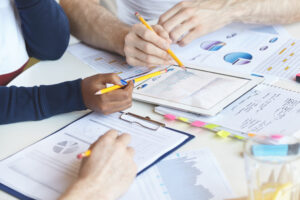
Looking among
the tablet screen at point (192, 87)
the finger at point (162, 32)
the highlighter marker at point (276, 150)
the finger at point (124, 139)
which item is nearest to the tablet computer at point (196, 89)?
the tablet screen at point (192, 87)

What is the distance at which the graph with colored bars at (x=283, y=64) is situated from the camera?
105cm

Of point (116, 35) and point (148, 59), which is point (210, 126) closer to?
point (148, 59)

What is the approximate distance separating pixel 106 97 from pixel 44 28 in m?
0.49

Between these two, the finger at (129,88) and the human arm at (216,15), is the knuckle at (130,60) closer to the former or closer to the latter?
the human arm at (216,15)

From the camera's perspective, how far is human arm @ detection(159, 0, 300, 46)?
1.21 m

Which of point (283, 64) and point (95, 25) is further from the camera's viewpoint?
point (95, 25)

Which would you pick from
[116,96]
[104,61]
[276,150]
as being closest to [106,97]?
[116,96]

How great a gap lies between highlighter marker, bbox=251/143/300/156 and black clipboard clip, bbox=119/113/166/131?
1.11ft

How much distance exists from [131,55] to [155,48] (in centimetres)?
10

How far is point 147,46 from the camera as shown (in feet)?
3.65

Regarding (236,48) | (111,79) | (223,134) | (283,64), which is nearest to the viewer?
(223,134)

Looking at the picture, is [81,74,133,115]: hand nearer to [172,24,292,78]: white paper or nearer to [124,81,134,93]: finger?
[124,81,134,93]: finger

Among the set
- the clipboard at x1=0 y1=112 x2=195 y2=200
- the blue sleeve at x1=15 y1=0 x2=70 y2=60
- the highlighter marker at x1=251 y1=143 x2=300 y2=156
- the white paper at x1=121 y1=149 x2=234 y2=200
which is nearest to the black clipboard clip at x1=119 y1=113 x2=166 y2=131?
the clipboard at x1=0 y1=112 x2=195 y2=200

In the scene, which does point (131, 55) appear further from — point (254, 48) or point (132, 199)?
point (132, 199)
